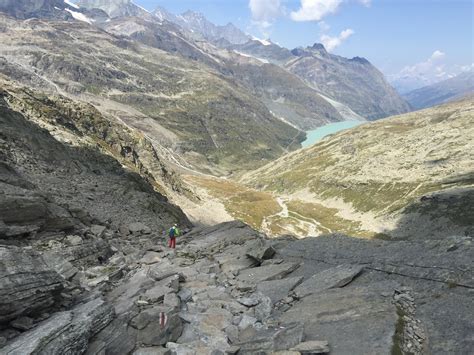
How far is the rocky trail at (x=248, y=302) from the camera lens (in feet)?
55.1

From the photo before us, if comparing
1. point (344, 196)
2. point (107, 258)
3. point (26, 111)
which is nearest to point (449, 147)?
point (344, 196)

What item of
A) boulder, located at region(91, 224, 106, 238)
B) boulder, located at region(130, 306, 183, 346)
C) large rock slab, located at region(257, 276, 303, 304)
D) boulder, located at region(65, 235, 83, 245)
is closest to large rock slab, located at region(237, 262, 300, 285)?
large rock slab, located at region(257, 276, 303, 304)

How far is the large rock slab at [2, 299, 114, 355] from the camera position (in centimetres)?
1513

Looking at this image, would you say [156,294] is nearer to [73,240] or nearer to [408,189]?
[73,240]

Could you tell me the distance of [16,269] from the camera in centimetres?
1808

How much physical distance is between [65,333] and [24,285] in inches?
130

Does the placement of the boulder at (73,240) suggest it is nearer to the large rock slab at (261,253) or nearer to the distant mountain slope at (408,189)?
the large rock slab at (261,253)

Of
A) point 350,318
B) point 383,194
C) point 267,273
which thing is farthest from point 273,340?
point 383,194

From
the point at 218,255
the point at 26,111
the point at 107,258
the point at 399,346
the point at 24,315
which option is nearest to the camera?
the point at 399,346

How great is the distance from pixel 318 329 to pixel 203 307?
7521 mm

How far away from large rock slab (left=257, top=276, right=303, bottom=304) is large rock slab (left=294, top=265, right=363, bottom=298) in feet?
2.24

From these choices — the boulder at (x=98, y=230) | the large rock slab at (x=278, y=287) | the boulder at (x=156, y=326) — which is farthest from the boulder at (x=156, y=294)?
the boulder at (x=98, y=230)

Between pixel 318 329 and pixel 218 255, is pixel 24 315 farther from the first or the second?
pixel 218 255

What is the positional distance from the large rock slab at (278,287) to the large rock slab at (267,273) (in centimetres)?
95
